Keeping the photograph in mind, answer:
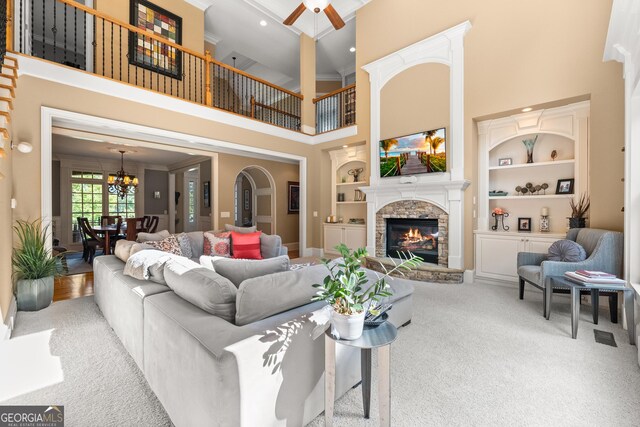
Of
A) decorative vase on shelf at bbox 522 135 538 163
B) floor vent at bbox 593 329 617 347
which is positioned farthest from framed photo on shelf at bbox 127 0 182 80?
floor vent at bbox 593 329 617 347

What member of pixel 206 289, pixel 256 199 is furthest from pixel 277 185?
pixel 206 289

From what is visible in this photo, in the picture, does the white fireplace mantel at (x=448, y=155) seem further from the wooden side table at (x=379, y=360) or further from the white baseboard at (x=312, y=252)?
the wooden side table at (x=379, y=360)

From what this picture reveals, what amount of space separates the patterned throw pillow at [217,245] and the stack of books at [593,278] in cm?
435

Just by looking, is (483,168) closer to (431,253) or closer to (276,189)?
(431,253)

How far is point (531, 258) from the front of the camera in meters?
3.68

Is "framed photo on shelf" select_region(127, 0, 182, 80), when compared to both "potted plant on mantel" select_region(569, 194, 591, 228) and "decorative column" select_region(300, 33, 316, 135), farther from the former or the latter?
"potted plant on mantel" select_region(569, 194, 591, 228)

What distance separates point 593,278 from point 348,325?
8.89ft

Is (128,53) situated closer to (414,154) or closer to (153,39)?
(153,39)

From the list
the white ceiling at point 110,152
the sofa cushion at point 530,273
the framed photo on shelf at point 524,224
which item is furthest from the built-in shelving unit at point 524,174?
the white ceiling at point 110,152

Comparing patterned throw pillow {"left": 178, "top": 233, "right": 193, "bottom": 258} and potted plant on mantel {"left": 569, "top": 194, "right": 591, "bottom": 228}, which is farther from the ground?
potted plant on mantel {"left": 569, "top": 194, "right": 591, "bottom": 228}

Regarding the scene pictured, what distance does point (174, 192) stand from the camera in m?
9.51

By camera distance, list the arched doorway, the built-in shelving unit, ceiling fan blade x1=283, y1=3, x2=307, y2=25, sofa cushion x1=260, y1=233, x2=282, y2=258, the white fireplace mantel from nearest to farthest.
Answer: the built-in shelving unit
ceiling fan blade x1=283, y1=3, x2=307, y2=25
the white fireplace mantel
sofa cushion x1=260, y1=233, x2=282, y2=258
the arched doorway

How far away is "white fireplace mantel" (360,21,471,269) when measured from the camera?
464cm

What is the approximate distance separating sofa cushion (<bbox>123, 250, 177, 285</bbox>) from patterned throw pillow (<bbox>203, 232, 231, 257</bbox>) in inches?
82.0
